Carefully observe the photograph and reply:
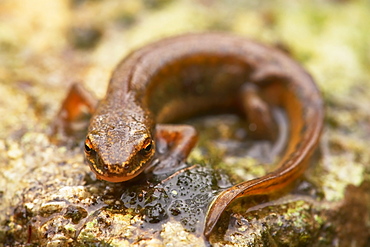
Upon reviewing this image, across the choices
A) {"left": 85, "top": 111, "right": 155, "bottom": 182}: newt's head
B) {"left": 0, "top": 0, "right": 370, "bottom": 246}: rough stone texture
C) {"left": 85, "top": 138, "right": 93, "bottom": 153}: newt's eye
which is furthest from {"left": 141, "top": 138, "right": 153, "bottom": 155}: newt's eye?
{"left": 85, "top": 138, "right": 93, "bottom": 153}: newt's eye

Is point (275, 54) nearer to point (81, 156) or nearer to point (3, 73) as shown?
point (81, 156)

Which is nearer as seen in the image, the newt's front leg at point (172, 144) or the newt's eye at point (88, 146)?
the newt's eye at point (88, 146)

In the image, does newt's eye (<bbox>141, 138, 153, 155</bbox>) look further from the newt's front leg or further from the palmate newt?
the newt's front leg

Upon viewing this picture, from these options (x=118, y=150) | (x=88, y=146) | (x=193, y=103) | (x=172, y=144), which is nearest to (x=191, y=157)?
(x=172, y=144)

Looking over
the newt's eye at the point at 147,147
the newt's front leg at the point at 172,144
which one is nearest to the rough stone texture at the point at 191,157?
the newt's front leg at the point at 172,144

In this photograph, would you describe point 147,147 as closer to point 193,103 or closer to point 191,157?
point 191,157

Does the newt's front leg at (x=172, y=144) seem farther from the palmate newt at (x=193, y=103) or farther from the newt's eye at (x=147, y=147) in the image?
the newt's eye at (x=147, y=147)

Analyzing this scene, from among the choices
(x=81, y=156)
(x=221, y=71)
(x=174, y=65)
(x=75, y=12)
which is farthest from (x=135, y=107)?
(x=75, y=12)
